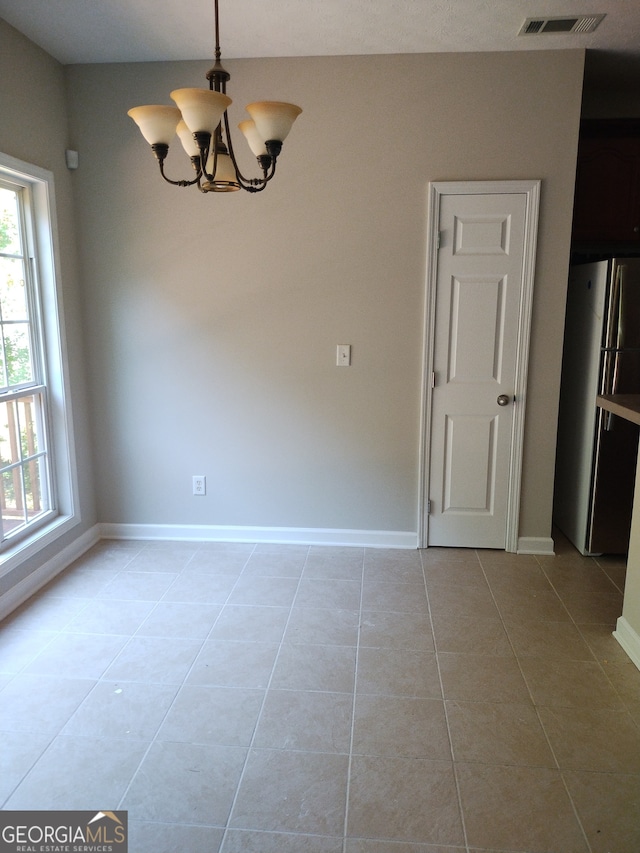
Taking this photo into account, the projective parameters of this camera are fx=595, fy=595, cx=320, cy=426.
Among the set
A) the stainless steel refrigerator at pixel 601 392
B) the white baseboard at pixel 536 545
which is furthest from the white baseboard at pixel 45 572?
the stainless steel refrigerator at pixel 601 392

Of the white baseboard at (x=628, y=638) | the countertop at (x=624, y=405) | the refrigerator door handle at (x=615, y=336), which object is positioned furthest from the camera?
the refrigerator door handle at (x=615, y=336)

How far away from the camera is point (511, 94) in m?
3.21

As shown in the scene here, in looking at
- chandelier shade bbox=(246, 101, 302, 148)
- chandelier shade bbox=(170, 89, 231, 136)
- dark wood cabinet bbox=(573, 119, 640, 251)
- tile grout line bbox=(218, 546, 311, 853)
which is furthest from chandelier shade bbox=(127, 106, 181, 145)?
dark wood cabinet bbox=(573, 119, 640, 251)

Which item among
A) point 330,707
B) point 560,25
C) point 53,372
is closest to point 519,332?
point 560,25

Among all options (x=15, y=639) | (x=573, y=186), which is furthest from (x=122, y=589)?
(x=573, y=186)

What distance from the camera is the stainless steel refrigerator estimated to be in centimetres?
328

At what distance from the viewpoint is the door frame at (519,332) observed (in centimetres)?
329

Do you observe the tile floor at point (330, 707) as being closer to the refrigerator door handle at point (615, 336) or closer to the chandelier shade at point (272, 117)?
the refrigerator door handle at point (615, 336)

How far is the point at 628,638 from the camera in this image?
2.61 meters

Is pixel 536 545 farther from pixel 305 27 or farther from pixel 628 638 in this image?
pixel 305 27

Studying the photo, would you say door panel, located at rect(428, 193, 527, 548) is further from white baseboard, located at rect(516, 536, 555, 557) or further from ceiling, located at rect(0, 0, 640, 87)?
ceiling, located at rect(0, 0, 640, 87)

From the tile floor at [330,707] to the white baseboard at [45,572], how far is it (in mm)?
66

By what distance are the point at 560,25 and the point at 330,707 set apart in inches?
128

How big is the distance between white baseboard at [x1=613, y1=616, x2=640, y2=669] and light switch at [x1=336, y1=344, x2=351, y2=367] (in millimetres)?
1945
